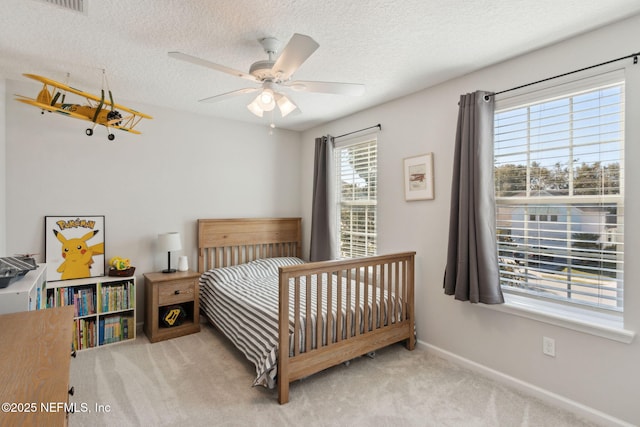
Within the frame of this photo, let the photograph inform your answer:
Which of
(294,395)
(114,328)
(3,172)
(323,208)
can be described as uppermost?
(3,172)

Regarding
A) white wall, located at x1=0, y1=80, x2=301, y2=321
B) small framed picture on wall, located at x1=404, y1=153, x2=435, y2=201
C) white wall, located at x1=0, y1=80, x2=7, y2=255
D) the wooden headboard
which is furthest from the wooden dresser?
small framed picture on wall, located at x1=404, y1=153, x2=435, y2=201

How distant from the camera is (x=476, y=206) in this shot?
2318 mm

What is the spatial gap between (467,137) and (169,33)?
7.05 feet

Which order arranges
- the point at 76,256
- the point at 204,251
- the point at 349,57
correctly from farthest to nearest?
the point at 204,251
the point at 76,256
the point at 349,57

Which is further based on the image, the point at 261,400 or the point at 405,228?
the point at 405,228

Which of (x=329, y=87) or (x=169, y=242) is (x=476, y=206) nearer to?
(x=329, y=87)

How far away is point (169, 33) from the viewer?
6.48ft

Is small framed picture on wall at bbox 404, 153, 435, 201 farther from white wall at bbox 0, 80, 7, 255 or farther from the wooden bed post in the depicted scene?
white wall at bbox 0, 80, 7, 255

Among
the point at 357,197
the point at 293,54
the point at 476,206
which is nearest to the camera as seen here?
the point at 293,54

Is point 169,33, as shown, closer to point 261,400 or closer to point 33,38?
point 33,38

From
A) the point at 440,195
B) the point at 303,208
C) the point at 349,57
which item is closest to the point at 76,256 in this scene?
the point at 303,208

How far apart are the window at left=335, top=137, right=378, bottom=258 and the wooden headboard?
0.75 meters

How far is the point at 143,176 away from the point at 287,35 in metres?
2.25

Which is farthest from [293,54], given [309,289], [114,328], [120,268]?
[114,328]
